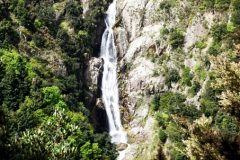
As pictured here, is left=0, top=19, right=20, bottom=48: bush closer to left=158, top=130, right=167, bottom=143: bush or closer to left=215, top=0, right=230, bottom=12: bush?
left=158, top=130, right=167, bottom=143: bush

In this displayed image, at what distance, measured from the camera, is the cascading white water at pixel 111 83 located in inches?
2209

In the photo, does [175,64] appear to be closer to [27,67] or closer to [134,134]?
[134,134]

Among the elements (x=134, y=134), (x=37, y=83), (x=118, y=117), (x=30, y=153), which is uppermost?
(x=37, y=83)

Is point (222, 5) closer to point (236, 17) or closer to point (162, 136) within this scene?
point (236, 17)

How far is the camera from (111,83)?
6141cm

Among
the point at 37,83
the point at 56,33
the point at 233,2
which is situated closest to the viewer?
the point at 37,83

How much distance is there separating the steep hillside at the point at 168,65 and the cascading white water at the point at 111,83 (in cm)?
156

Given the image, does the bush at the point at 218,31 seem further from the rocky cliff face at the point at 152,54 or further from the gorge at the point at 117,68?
the rocky cliff face at the point at 152,54

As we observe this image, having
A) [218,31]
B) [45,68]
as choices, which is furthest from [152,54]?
[45,68]

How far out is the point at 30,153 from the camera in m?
11.0

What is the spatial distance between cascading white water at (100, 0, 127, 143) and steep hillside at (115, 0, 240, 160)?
61.6 inches

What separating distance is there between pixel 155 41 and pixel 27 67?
29.5m

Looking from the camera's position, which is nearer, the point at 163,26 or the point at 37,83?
the point at 37,83

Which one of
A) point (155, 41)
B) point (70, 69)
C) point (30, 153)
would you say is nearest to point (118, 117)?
point (70, 69)
